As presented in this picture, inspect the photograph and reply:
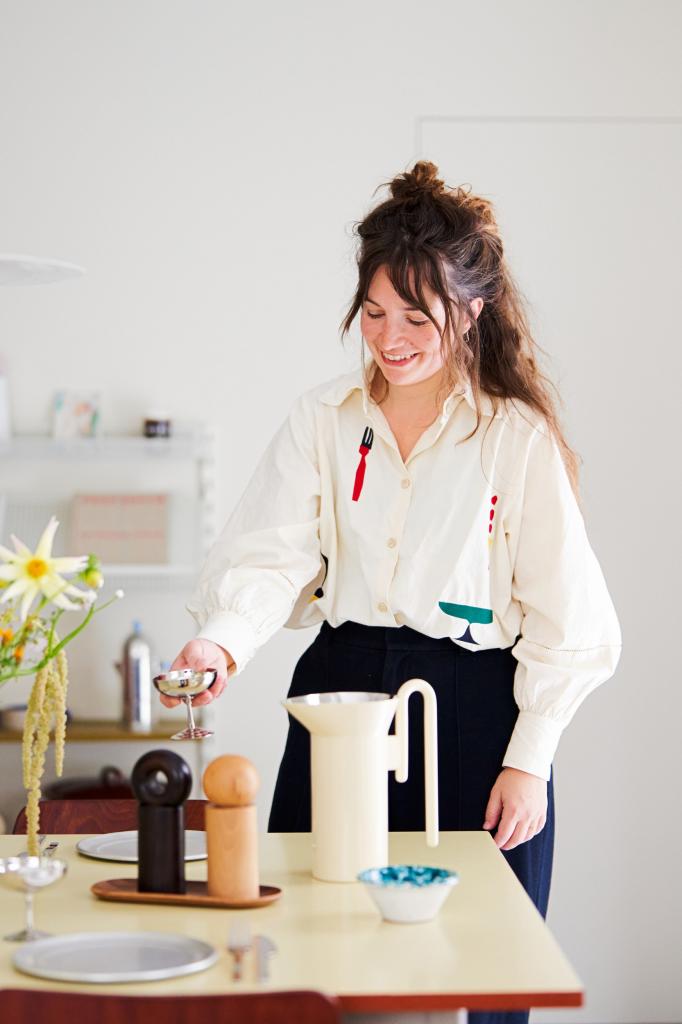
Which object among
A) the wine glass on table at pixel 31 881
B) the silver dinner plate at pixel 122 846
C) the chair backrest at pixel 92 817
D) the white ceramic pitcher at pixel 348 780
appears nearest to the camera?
the wine glass on table at pixel 31 881

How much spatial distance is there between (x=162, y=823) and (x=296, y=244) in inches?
92.1

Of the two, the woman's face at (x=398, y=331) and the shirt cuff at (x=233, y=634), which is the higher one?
the woman's face at (x=398, y=331)

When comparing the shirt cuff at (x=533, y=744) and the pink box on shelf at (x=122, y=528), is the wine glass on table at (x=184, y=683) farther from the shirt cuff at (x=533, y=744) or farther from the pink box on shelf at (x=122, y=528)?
the pink box on shelf at (x=122, y=528)

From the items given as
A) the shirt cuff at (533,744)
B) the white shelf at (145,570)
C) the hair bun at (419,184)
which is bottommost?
the shirt cuff at (533,744)

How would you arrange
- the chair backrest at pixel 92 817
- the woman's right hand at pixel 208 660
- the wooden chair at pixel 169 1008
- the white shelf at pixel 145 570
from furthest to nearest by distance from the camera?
the white shelf at pixel 145 570, the chair backrest at pixel 92 817, the woman's right hand at pixel 208 660, the wooden chair at pixel 169 1008

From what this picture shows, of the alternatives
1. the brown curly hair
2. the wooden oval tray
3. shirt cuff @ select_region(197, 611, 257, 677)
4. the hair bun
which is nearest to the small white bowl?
the wooden oval tray

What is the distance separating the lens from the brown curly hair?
1.90 m

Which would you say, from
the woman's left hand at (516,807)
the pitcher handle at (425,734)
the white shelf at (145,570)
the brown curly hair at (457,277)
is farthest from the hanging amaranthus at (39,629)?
the white shelf at (145,570)

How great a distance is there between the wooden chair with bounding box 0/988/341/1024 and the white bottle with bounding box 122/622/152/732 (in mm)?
2374

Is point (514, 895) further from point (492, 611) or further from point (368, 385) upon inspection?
point (368, 385)

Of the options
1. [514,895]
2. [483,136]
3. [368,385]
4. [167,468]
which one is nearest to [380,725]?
[514,895]

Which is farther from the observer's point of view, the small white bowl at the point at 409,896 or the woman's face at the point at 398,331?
the woman's face at the point at 398,331

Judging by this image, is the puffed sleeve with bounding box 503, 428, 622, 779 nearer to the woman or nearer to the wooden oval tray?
the woman

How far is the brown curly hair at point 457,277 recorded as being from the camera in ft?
6.23
